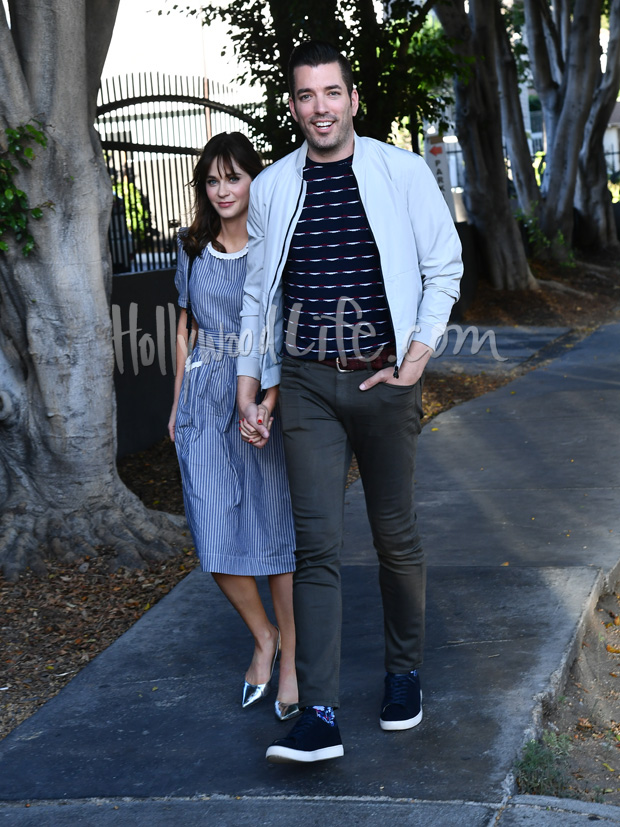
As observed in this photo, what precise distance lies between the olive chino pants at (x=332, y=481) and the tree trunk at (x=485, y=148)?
38.0 ft

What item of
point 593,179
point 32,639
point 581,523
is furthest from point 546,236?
point 32,639

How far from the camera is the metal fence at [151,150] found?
7934mm

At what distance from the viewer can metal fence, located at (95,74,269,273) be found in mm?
7934

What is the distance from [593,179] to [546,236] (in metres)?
2.96

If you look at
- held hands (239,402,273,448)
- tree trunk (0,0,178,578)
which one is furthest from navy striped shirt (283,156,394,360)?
tree trunk (0,0,178,578)

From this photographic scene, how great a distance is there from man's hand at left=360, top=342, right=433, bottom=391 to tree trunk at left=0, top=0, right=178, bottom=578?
2479 mm

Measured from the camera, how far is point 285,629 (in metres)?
3.68

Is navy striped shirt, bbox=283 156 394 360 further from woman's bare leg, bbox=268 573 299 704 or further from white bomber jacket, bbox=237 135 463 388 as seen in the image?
woman's bare leg, bbox=268 573 299 704

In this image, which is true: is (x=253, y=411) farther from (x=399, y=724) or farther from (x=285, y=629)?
(x=399, y=724)

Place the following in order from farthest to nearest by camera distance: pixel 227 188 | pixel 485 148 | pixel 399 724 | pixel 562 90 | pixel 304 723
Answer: pixel 562 90
pixel 485 148
pixel 227 188
pixel 399 724
pixel 304 723

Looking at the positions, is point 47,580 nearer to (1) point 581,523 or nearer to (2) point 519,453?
(1) point 581,523

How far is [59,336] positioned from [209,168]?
1.88 meters

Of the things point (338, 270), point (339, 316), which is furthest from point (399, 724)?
point (338, 270)

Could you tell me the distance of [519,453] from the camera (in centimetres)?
696
